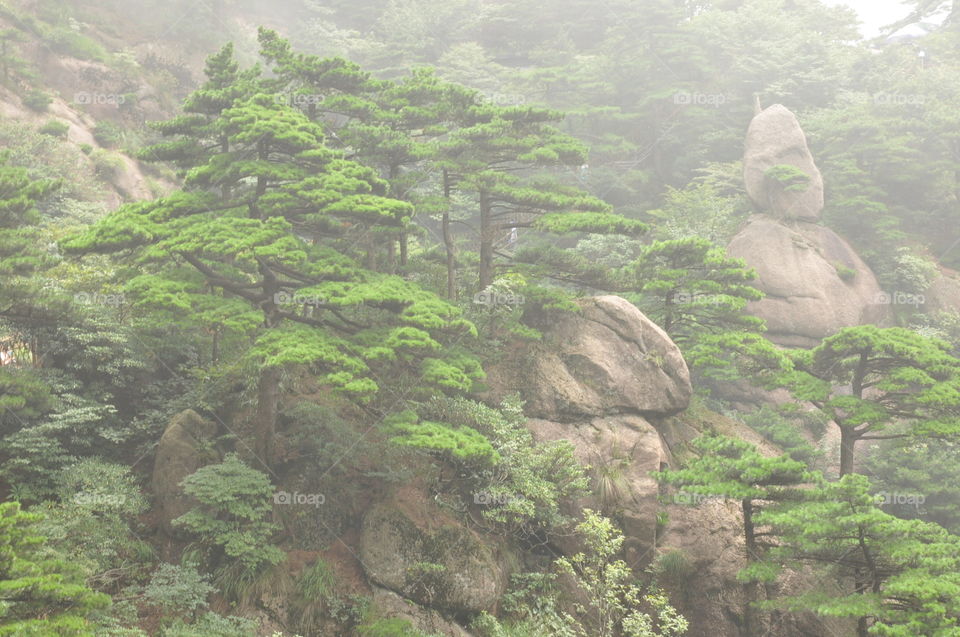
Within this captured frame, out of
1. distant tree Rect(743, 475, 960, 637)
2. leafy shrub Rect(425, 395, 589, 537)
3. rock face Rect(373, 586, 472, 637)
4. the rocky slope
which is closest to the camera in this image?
distant tree Rect(743, 475, 960, 637)

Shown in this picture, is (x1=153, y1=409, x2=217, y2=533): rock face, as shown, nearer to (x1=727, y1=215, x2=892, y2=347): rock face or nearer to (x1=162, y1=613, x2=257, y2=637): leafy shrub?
(x1=162, y1=613, x2=257, y2=637): leafy shrub

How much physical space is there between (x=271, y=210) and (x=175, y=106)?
24341mm

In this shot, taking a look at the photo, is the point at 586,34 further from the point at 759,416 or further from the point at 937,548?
the point at 937,548

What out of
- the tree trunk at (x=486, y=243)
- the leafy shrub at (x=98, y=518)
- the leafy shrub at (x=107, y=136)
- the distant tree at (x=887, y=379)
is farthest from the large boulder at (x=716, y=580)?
the leafy shrub at (x=107, y=136)

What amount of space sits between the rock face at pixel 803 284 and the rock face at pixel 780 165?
0.81m

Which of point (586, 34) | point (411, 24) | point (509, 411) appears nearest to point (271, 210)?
point (509, 411)

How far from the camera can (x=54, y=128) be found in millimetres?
26000

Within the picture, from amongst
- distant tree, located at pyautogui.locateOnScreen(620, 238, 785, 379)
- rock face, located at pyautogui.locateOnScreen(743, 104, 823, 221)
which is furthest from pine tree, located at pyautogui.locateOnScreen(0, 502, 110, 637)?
rock face, located at pyautogui.locateOnScreen(743, 104, 823, 221)

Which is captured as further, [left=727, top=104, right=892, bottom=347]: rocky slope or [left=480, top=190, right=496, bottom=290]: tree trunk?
[left=727, top=104, right=892, bottom=347]: rocky slope

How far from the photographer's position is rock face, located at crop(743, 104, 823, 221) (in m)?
28.2

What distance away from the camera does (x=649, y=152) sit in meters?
35.6

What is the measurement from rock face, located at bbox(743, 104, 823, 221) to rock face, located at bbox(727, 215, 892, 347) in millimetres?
809

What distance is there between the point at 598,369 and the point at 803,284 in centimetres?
1417

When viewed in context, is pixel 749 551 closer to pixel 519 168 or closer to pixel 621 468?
pixel 621 468
